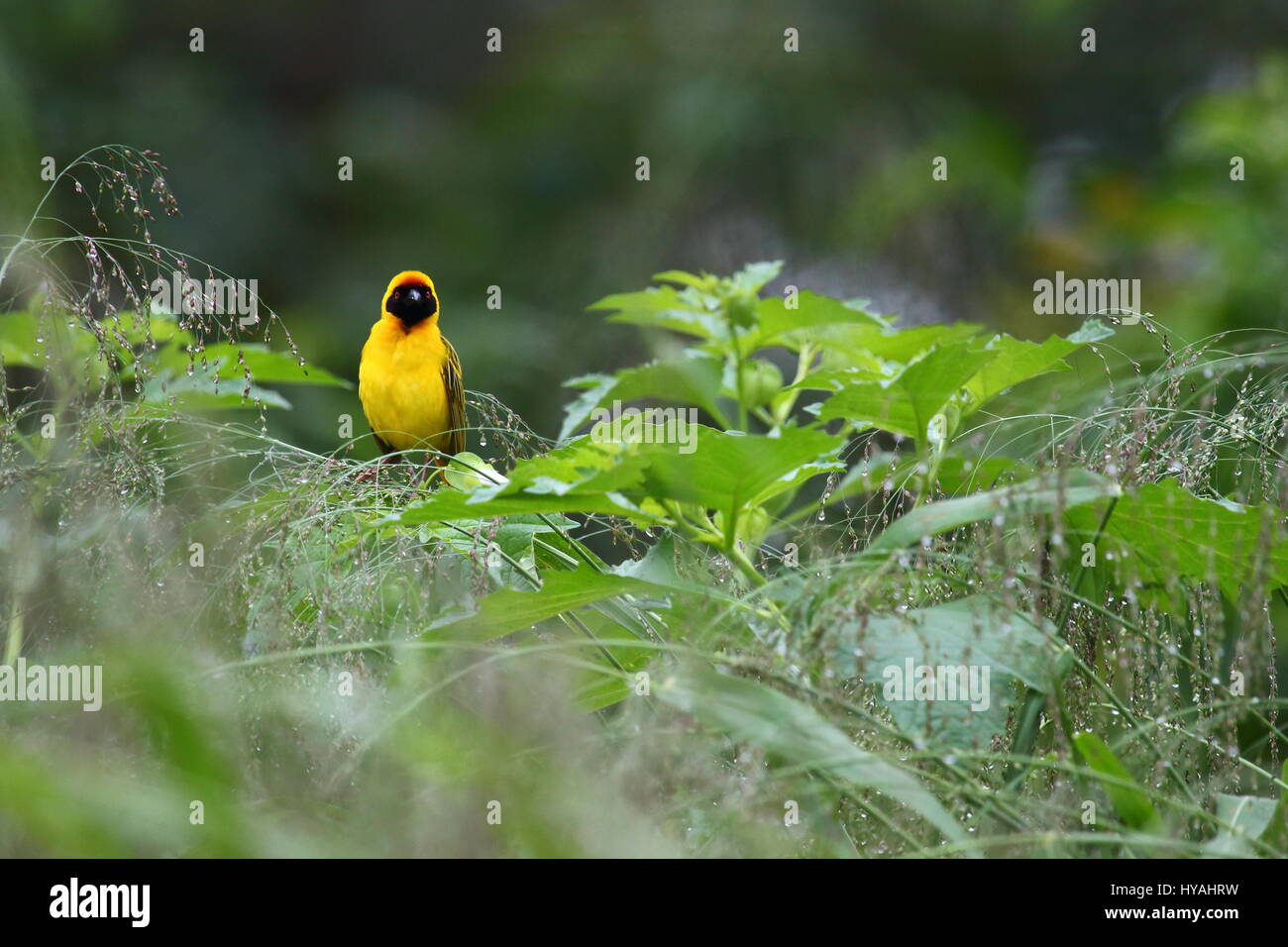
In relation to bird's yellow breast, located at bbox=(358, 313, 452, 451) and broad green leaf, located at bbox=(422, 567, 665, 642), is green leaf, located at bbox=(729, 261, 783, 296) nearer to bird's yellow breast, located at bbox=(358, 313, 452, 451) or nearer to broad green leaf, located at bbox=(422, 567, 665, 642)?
broad green leaf, located at bbox=(422, 567, 665, 642)

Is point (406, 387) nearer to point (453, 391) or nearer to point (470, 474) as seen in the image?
point (453, 391)

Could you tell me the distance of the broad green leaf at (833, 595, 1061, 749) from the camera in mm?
868

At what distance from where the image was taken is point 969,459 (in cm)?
119

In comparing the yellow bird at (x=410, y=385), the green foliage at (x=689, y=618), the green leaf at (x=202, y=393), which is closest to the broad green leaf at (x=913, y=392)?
the green foliage at (x=689, y=618)

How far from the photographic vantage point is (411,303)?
3393 mm

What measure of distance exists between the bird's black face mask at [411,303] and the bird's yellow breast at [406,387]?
129 mm

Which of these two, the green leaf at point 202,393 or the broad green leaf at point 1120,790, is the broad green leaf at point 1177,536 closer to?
the broad green leaf at point 1120,790

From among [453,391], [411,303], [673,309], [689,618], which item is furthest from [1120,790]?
[411,303]

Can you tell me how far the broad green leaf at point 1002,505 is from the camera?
0.85m

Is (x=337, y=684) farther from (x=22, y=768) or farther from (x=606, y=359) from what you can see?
(x=606, y=359)

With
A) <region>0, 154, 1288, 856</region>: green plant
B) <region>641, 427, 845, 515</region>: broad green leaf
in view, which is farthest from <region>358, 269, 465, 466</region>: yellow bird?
<region>641, 427, 845, 515</region>: broad green leaf

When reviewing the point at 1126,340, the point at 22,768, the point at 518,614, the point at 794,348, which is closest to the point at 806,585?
the point at 518,614

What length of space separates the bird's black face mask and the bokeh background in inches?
34.4

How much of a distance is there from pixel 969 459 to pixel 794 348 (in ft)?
1.43
